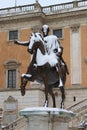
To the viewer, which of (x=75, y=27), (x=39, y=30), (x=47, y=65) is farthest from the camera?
(x=39, y=30)

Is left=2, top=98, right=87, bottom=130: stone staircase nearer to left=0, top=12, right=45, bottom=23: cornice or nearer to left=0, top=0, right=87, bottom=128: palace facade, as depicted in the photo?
left=0, top=0, right=87, bottom=128: palace facade

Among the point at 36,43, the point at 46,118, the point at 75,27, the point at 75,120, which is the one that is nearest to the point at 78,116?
the point at 75,120

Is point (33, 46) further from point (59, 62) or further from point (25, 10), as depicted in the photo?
point (25, 10)

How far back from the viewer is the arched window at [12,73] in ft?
108

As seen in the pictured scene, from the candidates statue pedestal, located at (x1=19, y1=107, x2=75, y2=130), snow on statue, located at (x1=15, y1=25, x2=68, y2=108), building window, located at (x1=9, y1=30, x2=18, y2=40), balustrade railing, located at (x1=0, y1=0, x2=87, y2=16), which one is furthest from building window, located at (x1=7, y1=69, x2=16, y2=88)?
statue pedestal, located at (x1=19, y1=107, x2=75, y2=130)

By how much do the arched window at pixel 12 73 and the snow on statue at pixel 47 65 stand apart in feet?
79.3

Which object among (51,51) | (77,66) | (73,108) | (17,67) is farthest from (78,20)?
(51,51)

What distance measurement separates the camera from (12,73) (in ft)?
109

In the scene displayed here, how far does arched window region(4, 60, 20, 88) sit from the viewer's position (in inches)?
1294

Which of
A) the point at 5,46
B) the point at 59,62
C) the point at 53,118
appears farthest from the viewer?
the point at 5,46

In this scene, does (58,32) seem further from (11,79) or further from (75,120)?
(75,120)

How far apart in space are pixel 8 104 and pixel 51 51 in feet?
79.9

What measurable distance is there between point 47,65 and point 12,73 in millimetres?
25036

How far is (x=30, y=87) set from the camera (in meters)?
31.8
